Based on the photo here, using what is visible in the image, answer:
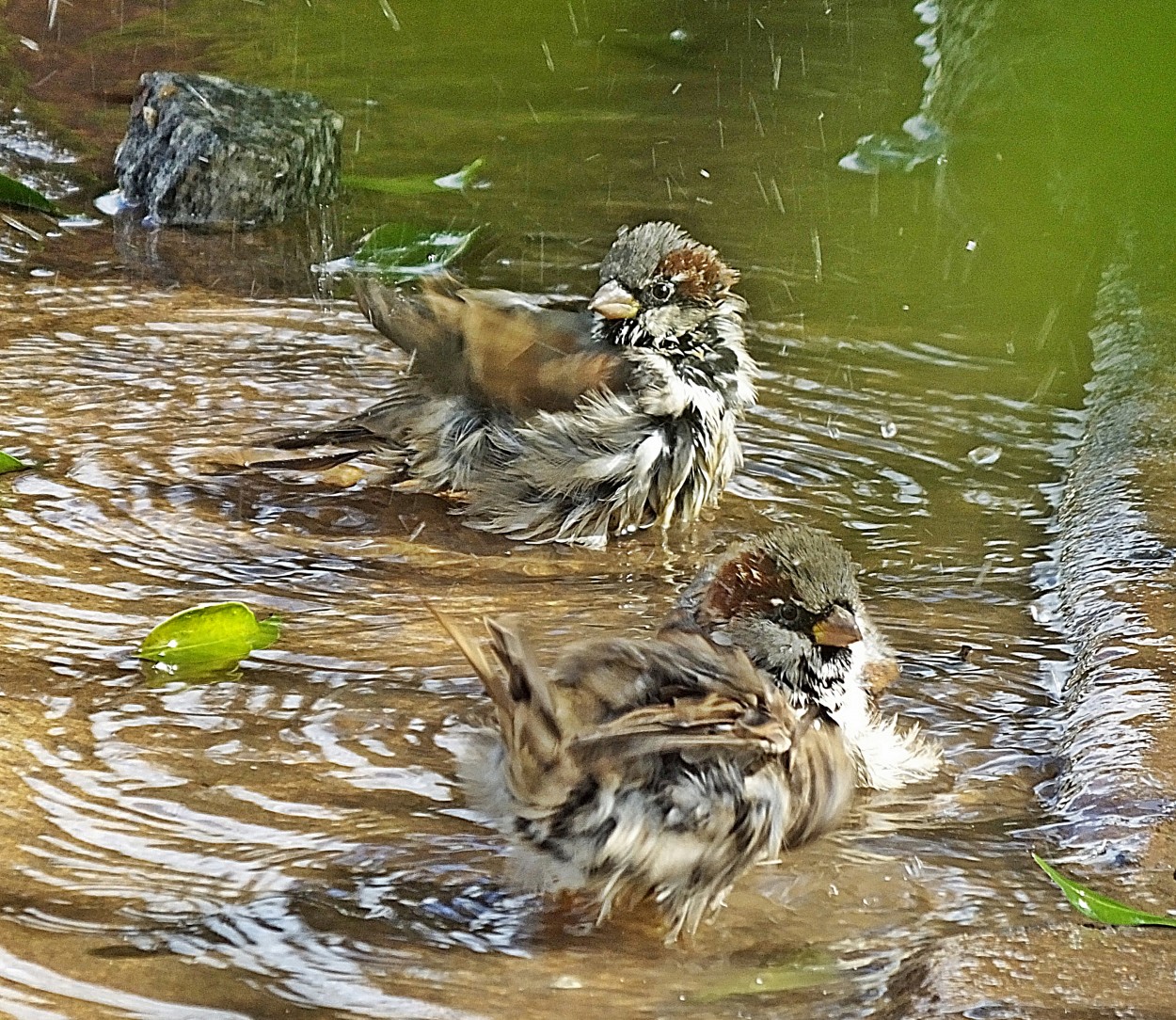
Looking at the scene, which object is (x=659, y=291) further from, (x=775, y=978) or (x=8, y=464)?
(x=775, y=978)

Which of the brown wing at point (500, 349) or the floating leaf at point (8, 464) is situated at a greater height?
the brown wing at point (500, 349)

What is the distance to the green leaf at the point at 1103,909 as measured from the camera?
294cm

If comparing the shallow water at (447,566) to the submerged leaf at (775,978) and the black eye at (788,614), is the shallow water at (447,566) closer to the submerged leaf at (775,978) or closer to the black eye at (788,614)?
the submerged leaf at (775,978)

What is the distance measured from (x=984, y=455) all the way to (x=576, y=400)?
54.3 inches

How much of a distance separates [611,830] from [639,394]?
2.40m

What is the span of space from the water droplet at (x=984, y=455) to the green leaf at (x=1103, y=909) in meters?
2.81

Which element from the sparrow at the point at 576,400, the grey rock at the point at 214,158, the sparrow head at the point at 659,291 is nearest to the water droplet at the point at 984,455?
the sparrow at the point at 576,400

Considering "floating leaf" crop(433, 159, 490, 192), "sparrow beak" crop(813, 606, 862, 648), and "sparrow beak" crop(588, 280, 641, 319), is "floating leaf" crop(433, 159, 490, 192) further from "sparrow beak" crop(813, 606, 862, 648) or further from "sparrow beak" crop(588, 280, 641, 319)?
"sparrow beak" crop(813, 606, 862, 648)

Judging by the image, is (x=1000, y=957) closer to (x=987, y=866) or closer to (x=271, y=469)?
(x=987, y=866)

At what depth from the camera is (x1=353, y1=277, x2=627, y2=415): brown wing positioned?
5410mm

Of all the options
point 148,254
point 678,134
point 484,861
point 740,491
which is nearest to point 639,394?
point 740,491

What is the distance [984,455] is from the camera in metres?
5.74

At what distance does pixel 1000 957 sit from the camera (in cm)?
277

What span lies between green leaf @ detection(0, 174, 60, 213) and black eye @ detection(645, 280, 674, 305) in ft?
11.0
